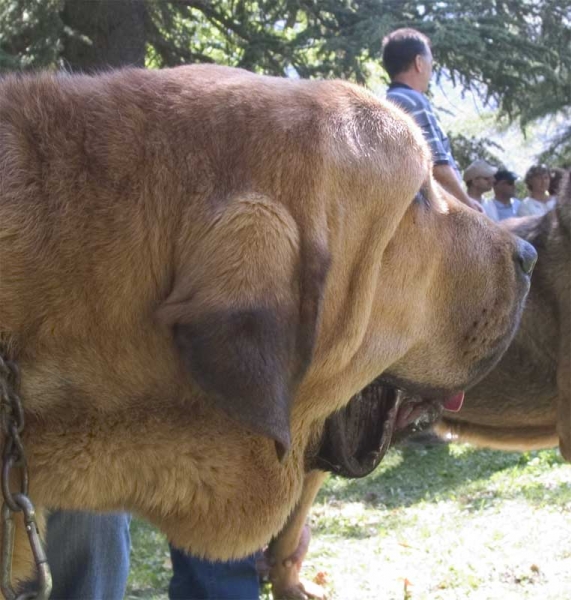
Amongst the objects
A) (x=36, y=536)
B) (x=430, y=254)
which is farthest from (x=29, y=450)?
(x=430, y=254)

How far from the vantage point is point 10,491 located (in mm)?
1688

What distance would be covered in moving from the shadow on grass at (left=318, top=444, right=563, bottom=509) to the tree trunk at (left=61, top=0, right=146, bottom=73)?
15.5ft

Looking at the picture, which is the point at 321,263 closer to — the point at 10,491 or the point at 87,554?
the point at 10,491

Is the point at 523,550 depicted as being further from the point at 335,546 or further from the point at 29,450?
the point at 29,450

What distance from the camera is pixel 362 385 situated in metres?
2.10

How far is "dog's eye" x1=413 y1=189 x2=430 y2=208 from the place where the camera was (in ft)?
6.94

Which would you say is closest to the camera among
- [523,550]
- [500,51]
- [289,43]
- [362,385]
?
[362,385]

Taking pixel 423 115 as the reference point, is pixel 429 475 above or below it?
below

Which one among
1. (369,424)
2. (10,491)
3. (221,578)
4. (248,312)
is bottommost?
(221,578)

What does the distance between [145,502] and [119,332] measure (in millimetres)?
381

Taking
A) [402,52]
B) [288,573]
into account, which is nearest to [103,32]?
[402,52]

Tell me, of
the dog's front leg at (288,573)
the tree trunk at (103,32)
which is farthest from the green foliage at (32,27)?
the dog's front leg at (288,573)

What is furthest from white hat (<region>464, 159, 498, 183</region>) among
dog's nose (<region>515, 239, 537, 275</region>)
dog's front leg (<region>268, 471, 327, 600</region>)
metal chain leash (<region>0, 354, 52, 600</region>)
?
metal chain leash (<region>0, 354, 52, 600</region>)

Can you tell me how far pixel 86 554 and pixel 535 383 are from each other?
134 inches
